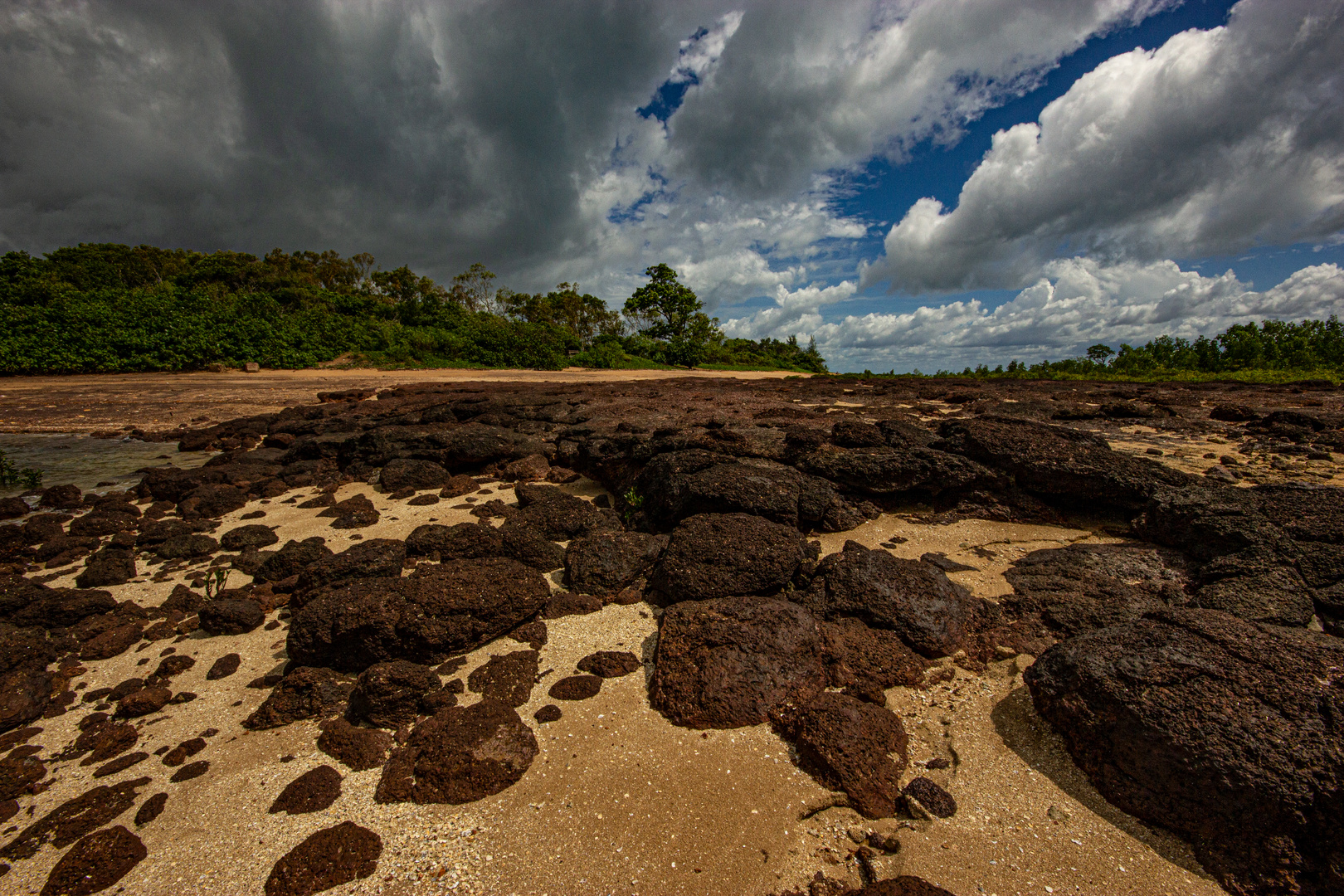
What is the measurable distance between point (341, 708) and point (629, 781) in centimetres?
210

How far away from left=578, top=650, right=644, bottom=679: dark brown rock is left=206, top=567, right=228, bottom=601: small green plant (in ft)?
13.1

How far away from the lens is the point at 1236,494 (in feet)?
16.3

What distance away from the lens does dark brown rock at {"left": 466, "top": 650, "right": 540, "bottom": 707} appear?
3598 mm

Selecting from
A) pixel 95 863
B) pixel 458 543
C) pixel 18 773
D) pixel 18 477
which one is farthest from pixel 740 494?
pixel 18 477

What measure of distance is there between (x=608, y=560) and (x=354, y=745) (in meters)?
2.36

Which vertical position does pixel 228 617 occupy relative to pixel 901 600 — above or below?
below

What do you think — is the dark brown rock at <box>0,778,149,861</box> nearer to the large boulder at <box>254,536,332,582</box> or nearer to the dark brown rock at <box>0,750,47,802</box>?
the dark brown rock at <box>0,750,47,802</box>

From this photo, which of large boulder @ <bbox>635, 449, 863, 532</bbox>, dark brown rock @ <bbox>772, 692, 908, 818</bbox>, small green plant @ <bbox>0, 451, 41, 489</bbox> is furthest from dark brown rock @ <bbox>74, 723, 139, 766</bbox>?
small green plant @ <bbox>0, 451, 41, 489</bbox>

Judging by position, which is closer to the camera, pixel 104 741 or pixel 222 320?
pixel 104 741

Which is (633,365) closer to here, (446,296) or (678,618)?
(446,296)

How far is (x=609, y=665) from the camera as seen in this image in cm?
387

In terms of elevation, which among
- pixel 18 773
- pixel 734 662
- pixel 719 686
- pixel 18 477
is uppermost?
pixel 18 477

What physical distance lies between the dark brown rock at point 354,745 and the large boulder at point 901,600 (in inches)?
124

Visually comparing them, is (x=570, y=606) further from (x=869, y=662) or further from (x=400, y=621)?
(x=869, y=662)
